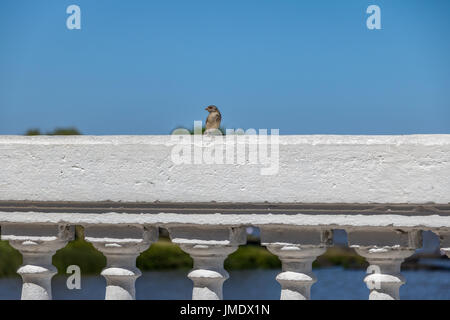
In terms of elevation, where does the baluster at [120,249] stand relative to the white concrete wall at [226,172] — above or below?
below

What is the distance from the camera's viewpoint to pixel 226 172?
3633mm

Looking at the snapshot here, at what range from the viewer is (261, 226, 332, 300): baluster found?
3629 mm

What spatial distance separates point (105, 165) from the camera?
3.79 metres

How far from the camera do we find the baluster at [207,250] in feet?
12.2

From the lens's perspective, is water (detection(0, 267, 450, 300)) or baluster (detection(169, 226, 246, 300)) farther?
water (detection(0, 267, 450, 300))

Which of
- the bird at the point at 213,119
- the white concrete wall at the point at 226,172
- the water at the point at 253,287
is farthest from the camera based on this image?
the water at the point at 253,287

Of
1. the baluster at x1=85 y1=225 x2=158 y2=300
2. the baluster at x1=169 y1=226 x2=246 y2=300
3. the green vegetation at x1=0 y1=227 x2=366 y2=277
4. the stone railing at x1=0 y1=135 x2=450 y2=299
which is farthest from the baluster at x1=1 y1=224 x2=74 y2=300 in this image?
the green vegetation at x1=0 y1=227 x2=366 y2=277

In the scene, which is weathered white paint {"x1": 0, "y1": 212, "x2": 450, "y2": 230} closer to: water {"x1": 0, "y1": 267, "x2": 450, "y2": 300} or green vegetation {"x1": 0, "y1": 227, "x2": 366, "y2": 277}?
water {"x1": 0, "y1": 267, "x2": 450, "y2": 300}

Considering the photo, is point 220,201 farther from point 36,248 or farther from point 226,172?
point 36,248

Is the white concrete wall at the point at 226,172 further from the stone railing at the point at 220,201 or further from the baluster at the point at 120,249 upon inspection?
Answer: the baluster at the point at 120,249

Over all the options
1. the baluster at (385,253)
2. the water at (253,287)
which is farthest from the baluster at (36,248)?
the water at (253,287)

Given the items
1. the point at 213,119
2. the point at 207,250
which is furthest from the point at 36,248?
the point at 213,119

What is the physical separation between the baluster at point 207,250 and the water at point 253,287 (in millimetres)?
14239

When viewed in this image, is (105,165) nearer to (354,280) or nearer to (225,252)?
(225,252)
